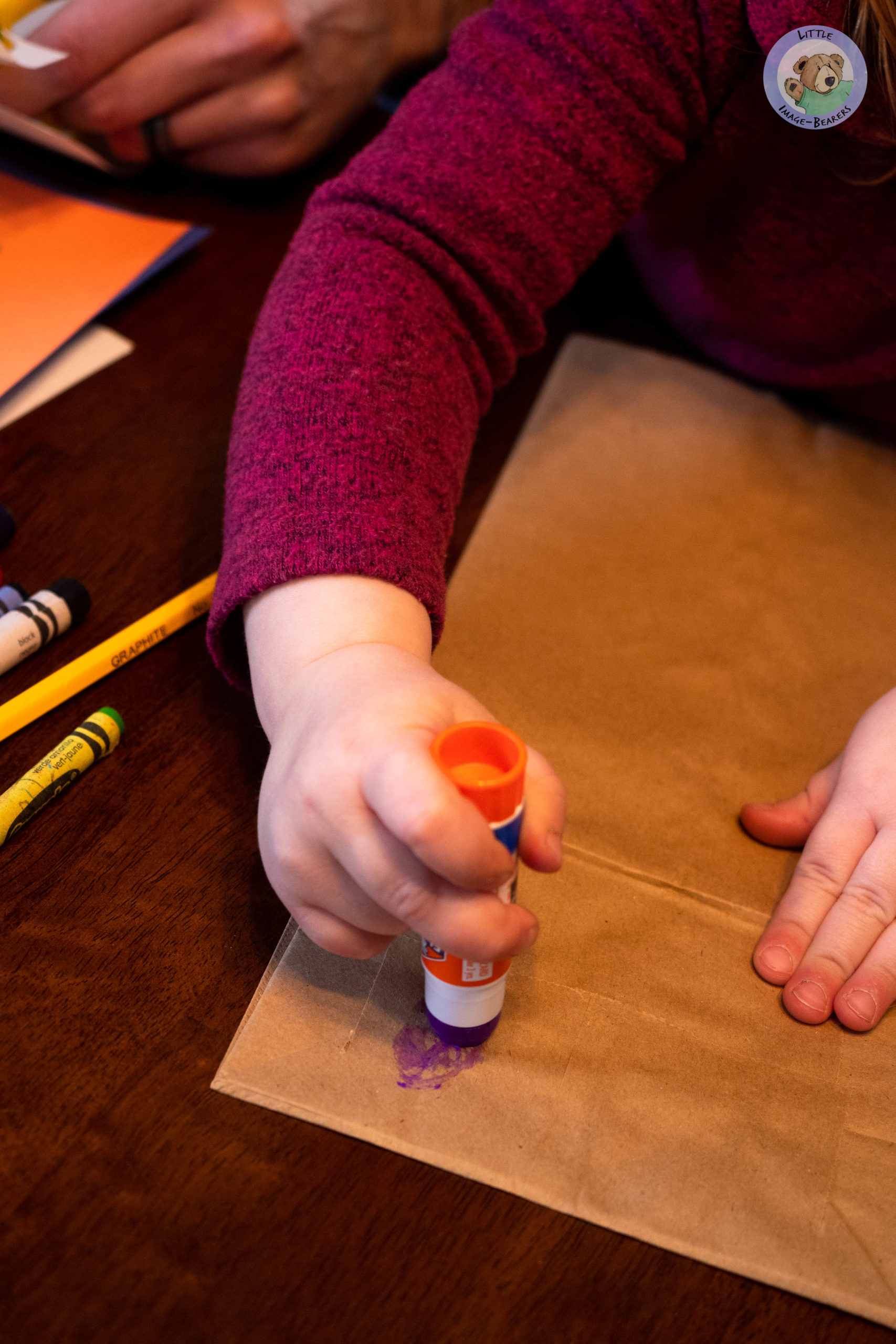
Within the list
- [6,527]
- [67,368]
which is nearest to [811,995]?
[6,527]

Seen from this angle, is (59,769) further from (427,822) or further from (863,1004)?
(863,1004)

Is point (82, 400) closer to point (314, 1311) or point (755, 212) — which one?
point (755, 212)

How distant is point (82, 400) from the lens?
0.72 metres

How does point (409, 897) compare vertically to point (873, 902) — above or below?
above

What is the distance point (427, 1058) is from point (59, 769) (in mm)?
237

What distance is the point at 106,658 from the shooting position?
0.56m

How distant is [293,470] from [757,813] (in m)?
0.32

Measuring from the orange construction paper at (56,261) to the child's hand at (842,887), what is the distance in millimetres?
594

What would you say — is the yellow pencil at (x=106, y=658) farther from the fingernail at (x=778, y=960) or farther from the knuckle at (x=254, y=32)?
the knuckle at (x=254, y=32)

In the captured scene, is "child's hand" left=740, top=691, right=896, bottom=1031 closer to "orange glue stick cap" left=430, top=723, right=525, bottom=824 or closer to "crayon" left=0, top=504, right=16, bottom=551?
"orange glue stick cap" left=430, top=723, right=525, bottom=824

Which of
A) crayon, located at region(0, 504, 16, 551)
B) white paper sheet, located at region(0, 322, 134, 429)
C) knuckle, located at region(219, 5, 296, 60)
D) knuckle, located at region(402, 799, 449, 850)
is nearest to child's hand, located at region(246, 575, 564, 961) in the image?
knuckle, located at region(402, 799, 449, 850)

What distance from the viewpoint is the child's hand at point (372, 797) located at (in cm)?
36

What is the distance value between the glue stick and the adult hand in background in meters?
0.69

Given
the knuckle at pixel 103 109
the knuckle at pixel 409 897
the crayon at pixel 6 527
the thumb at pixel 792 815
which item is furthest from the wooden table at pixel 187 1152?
the knuckle at pixel 103 109
